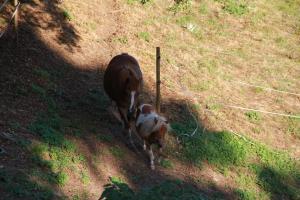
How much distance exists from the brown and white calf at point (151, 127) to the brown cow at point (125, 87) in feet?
0.93

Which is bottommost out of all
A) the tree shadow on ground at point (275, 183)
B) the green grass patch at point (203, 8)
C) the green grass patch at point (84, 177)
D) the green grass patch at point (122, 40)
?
the tree shadow on ground at point (275, 183)

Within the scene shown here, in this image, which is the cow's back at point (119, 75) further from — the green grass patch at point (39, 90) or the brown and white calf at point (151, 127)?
the green grass patch at point (39, 90)

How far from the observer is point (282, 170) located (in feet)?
43.1

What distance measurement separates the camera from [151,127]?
10758mm

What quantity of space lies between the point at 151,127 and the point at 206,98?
445cm

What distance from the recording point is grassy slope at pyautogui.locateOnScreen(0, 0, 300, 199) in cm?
976

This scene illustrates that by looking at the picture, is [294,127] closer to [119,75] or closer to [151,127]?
[151,127]

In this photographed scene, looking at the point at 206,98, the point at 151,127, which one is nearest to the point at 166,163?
the point at 151,127

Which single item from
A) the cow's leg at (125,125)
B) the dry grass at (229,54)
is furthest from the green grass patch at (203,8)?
the cow's leg at (125,125)

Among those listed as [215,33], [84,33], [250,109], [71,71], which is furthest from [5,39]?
[215,33]

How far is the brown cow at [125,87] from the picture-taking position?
11117 millimetres

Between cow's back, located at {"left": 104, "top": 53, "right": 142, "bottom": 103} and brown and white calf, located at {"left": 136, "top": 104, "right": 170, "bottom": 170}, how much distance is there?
1.94 feet

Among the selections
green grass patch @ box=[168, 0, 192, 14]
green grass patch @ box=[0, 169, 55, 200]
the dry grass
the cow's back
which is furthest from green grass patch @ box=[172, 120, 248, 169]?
green grass patch @ box=[168, 0, 192, 14]

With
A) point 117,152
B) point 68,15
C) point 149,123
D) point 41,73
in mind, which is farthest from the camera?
point 68,15
